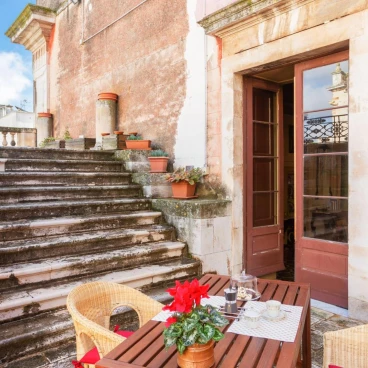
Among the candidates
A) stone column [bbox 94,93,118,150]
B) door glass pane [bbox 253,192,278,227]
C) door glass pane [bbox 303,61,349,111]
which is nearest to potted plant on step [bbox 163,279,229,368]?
door glass pane [bbox 303,61,349,111]

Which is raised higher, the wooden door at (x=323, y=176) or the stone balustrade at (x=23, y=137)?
the stone balustrade at (x=23, y=137)

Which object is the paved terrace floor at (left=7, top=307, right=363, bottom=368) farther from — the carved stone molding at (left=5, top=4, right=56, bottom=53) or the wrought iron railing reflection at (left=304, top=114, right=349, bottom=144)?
the carved stone molding at (left=5, top=4, right=56, bottom=53)

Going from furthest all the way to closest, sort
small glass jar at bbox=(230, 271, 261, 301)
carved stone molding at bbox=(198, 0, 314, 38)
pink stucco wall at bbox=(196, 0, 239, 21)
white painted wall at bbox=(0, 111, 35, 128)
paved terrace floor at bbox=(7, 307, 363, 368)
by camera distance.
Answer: white painted wall at bbox=(0, 111, 35, 128) → pink stucco wall at bbox=(196, 0, 239, 21) → carved stone molding at bbox=(198, 0, 314, 38) → paved terrace floor at bbox=(7, 307, 363, 368) → small glass jar at bbox=(230, 271, 261, 301)

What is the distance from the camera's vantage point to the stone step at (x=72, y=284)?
2789 mm

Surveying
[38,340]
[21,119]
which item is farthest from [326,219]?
[21,119]

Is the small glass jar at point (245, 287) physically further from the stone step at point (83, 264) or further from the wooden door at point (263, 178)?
the wooden door at point (263, 178)

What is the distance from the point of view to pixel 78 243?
143 inches

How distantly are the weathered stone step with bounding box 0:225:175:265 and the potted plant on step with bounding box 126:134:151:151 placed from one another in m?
1.68

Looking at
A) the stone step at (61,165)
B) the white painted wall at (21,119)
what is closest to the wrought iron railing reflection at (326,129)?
the stone step at (61,165)

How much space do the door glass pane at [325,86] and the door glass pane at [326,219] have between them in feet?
3.28

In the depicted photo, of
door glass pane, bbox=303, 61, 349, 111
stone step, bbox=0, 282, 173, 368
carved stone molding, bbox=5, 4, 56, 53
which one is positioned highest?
carved stone molding, bbox=5, 4, 56, 53

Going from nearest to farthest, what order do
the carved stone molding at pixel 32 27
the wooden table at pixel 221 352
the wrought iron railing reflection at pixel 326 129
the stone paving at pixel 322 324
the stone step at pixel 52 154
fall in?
the wooden table at pixel 221 352 < the stone paving at pixel 322 324 < the wrought iron railing reflection at pixel 326 129 < the stone step at pixel 52 154 < the carved stone molding at pixel 32 27

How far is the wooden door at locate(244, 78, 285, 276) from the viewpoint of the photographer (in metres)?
4.50

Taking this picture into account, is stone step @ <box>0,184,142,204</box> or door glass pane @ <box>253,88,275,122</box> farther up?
door glass pane @ <box>253,88,275,122</box>
